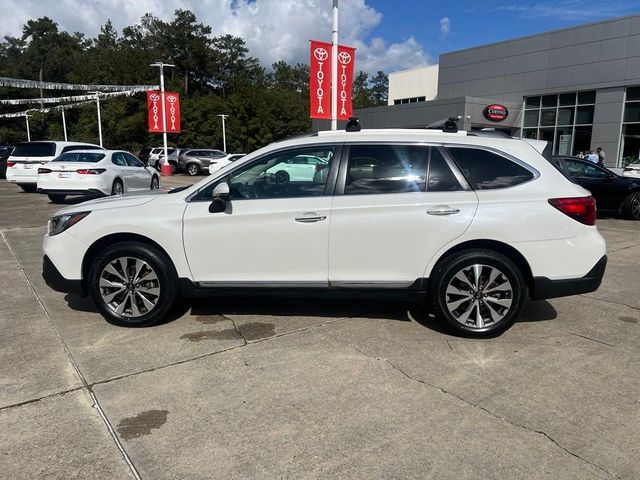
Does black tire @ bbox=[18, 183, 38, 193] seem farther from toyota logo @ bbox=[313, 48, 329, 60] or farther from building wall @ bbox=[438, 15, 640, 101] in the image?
building wall @ bbox=[438, 15, 640, 101]

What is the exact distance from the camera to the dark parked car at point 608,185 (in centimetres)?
1248

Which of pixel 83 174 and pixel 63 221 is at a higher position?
pixel 83 174

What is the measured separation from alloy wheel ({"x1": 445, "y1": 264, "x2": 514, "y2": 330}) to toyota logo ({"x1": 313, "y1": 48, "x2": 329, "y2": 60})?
422 inches

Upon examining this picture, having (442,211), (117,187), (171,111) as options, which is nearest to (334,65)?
(117,187)

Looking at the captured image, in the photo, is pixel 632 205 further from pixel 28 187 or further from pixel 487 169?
pixel 28 187

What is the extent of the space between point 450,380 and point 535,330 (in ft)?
4.77

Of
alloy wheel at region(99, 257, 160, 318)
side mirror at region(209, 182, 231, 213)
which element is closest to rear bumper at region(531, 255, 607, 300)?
side mirror at region(209, 182, 231, 213)

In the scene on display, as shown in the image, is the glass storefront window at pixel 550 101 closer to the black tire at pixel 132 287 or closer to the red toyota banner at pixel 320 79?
the red toyota banner at pixel 320 79

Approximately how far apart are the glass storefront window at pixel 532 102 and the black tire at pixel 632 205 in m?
15.2

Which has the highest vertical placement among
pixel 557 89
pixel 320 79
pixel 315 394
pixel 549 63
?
pixel 549 63

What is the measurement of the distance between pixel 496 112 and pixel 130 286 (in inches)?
997

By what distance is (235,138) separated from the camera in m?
55.5

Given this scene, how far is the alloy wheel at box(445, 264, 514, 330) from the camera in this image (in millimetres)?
4281

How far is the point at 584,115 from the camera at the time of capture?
24.0m
